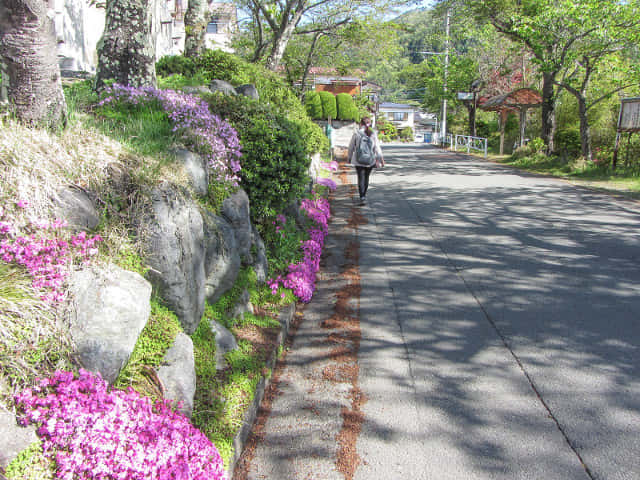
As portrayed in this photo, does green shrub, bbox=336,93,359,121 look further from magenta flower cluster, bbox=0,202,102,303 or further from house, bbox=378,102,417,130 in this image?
→ house, bbox=378,102,417,130

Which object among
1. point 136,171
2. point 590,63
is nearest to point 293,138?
point 136,171

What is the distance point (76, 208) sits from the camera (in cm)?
303

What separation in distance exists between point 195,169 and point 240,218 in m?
0.74

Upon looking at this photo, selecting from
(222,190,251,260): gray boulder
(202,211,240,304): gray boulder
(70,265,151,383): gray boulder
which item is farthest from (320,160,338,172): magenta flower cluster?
(70,265,151,383): gray boulder

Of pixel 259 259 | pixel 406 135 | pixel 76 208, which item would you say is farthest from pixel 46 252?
pixel 406 135

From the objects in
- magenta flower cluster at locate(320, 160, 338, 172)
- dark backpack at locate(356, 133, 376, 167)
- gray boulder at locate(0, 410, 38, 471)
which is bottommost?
gray boulder at locate(0, 410, 38, 471)

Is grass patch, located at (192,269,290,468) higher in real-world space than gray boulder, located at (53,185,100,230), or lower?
lower

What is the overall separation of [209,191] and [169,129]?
81 cm

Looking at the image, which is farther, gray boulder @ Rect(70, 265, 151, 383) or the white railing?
the white railing

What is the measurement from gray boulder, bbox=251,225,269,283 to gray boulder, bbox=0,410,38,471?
335cm

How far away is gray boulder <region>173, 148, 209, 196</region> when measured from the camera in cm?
434

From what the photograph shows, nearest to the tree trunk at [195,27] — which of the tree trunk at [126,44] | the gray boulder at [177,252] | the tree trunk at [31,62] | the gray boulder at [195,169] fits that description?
the tree trunk at [126,44]

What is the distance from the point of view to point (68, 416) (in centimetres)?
216

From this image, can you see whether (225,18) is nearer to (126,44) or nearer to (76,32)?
(76,32)
